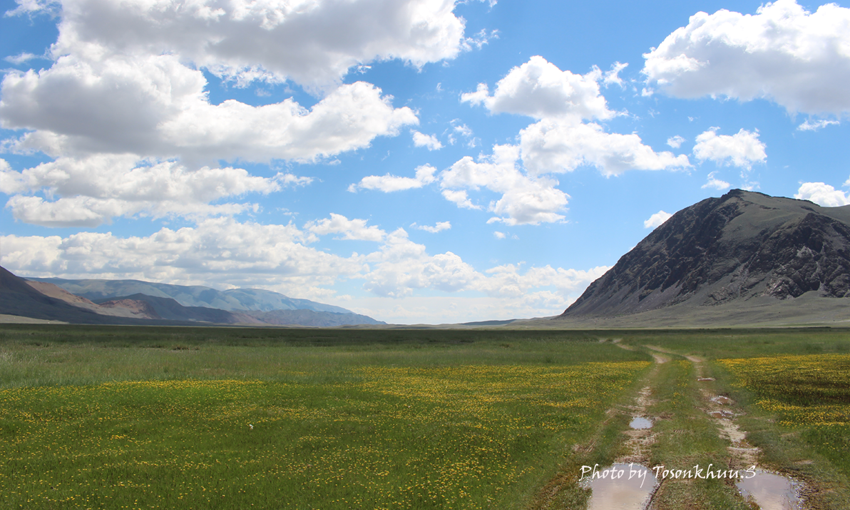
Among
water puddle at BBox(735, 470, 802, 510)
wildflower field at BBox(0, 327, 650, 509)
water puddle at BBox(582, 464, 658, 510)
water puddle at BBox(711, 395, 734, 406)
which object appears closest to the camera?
water puddle at BBox(735, 470, 802, 510)

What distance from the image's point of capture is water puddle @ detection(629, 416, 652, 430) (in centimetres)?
2000

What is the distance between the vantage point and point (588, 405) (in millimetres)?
23578

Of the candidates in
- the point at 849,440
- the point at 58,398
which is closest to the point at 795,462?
the point at 849,440

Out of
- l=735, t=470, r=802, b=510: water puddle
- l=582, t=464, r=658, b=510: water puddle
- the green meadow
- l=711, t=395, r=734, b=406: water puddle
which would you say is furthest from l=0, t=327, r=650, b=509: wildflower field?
l=735, t=470, r=802, b=510: water puddle

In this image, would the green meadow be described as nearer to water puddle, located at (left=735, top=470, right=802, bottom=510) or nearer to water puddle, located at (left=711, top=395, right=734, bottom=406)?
water puddle, located at (left=735, top=470, right=802, bottom=510)

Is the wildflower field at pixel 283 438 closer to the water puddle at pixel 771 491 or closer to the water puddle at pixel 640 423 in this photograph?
the water puddle at pixel 640 423

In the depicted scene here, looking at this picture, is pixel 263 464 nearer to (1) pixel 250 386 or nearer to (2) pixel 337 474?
(2) pixel 337 474

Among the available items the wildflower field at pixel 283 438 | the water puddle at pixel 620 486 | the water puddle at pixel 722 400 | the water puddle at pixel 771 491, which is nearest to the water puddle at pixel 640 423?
the wildflower field at pixel 283 438

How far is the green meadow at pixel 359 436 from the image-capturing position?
41.5 feet

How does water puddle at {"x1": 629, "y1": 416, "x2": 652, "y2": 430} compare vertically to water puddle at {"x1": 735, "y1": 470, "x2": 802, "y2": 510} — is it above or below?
below

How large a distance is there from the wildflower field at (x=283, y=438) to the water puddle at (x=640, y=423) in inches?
60.0

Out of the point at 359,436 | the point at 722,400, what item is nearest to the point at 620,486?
the point at 359,436

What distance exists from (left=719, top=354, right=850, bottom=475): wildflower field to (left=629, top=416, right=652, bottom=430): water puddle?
508cm

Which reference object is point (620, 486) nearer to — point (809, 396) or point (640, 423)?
point (640, 423)
